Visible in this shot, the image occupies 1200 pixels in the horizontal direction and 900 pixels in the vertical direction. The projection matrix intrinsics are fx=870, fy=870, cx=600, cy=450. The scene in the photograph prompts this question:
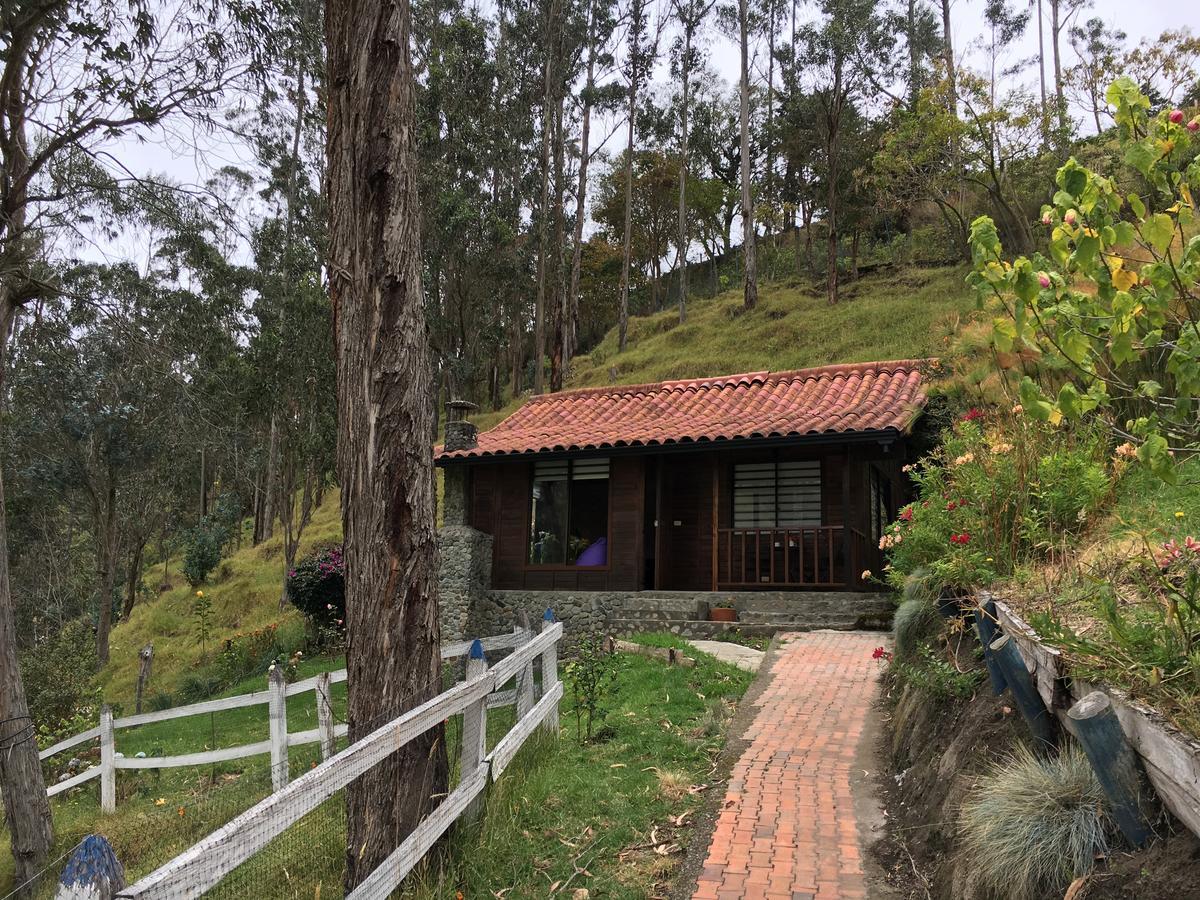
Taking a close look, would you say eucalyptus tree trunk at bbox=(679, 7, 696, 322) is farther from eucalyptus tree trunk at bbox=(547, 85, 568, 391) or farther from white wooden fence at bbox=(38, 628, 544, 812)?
white wooden fence at bbox=(38, 628, 544, 812)

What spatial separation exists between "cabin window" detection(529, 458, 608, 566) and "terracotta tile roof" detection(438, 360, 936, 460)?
649 millimetres

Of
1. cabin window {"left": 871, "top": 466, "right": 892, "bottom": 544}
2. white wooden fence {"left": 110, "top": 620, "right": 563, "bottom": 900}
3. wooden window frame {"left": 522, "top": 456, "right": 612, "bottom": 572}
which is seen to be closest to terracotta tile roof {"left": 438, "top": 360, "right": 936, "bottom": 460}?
wooden window frame {"left": 522, "top": 456, "right": 612, "bottom": 572}

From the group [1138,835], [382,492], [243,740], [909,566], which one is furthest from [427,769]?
[243,740]

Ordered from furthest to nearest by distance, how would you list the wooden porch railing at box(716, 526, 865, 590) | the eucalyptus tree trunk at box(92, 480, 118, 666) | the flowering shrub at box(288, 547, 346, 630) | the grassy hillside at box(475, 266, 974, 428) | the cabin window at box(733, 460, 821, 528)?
1. the grassy hillside at box(475, 266, 974, 428)
2. the eucalyptus tree trunk at box(92, 480, 118, 666)
3. the flowering shrub at box(288, 547, 346, 630)
4. the cabin window at box(733, 460, 821, 528)
5. the wooden porch railing at box(716, 526, 865, 590)

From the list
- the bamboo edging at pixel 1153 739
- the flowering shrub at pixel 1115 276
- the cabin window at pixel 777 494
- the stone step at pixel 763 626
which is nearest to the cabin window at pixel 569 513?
the cabin window at pixel 777 494

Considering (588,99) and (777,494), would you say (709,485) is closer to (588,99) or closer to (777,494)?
(777,494)

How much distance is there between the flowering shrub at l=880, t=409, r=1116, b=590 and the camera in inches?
204

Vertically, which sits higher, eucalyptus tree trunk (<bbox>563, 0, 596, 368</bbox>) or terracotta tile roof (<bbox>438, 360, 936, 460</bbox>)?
eucalyptus tree trunk (<bbox>563, 0, 596, 368</bbox>)

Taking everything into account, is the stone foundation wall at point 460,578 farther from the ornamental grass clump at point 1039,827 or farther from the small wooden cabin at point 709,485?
the ornamental grass clump at point 1039,827

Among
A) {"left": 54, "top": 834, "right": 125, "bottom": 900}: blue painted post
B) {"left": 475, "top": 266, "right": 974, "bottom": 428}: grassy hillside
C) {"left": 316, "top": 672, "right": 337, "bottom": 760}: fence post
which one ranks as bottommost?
{"left": 316, "top": 672, "right": 337, "bottom": 760}: fence post

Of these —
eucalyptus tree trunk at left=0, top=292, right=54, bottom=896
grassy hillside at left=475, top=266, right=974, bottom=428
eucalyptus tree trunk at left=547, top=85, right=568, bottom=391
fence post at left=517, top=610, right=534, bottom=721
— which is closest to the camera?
fence post at left=517, top=610, right=534, bottom=721

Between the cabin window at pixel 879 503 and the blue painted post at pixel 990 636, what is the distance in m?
8.78

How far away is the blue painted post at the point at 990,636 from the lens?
419 centimetres

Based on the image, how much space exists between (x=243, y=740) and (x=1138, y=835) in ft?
34.7
